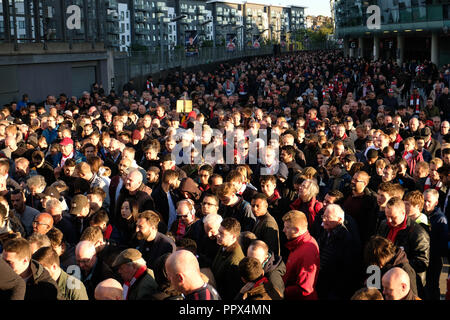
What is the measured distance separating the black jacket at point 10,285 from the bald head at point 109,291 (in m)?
0.56

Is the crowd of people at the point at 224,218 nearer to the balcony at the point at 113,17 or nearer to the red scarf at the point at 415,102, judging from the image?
the red scarf at the point at 415,102

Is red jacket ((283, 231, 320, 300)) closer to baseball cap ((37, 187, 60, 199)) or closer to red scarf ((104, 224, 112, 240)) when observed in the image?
red scarf ((104, 224, 112, 240))

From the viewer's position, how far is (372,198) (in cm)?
754

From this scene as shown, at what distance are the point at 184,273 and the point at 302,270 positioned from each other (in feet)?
4.74

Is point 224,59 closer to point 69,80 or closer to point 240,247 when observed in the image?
point 69,80

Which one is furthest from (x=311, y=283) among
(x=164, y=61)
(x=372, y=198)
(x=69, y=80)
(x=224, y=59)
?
(x=224, y=59)

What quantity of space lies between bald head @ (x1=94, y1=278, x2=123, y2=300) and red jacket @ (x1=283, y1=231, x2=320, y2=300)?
148 cm

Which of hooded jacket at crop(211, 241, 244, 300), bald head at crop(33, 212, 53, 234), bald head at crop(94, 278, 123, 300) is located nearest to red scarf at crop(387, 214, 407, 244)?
hooded jacket at crop(211, 241, 244, 300)

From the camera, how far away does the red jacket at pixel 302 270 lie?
211 inches

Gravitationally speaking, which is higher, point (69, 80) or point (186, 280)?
point (69, 80)

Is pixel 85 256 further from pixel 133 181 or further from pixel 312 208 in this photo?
pixel 312 208

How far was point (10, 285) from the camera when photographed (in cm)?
461

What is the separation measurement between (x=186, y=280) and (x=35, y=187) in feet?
13.2

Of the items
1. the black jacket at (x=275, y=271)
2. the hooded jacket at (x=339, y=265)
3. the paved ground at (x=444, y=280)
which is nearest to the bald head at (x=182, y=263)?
the black jacket at (x=275, y=271)
